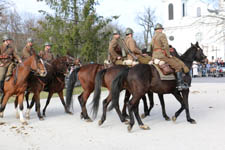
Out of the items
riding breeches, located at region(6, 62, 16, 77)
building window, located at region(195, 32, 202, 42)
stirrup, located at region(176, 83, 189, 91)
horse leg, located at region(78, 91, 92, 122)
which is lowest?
horse leg, located at region(78, 91, 92, 122)

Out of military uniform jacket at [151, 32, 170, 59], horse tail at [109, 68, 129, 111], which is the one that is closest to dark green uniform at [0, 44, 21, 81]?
horse tail at [109, 68, 129, 111]

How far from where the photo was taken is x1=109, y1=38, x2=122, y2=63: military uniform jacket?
9609 mm

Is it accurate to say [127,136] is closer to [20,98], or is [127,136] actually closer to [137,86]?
[137,86]

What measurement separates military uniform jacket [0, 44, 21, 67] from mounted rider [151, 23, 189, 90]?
4498mm

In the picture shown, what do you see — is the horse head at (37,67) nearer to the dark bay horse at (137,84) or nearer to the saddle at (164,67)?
the dark bay horse at (137,84)

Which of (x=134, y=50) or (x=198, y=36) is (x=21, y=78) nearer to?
(x=134, y=50)

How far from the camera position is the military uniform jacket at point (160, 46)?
329 inches

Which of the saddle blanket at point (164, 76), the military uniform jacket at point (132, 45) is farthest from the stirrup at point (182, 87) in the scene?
the military uniform jacket at point (132, 45)

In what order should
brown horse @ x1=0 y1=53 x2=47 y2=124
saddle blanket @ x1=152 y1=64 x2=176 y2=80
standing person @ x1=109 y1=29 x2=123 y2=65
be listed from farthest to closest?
standing person @ x1=109 y1=29 x2=123 y2=65 → brown horse @ x1=0 y1=53 x2=47 y2=124 → saddle blanket @ x1=152 y1=64 x2=176 y2=80

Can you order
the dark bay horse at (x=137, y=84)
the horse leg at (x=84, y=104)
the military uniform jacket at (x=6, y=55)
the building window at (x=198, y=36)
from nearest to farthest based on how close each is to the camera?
the dark bay horse at (x=137, y=84)
the horse leg at (x=84, y=104)
the military uniform jacket at (x=6, y=55)
the building window at (x=198, y=36)

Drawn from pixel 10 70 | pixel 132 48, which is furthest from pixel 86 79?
pixel 10 70

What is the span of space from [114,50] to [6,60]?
139 inches

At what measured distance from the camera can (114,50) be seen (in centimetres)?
972

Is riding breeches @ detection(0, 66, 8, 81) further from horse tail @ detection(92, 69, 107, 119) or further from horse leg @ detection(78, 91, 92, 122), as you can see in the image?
horse tail @ detection(92, 69, 107, 119)
